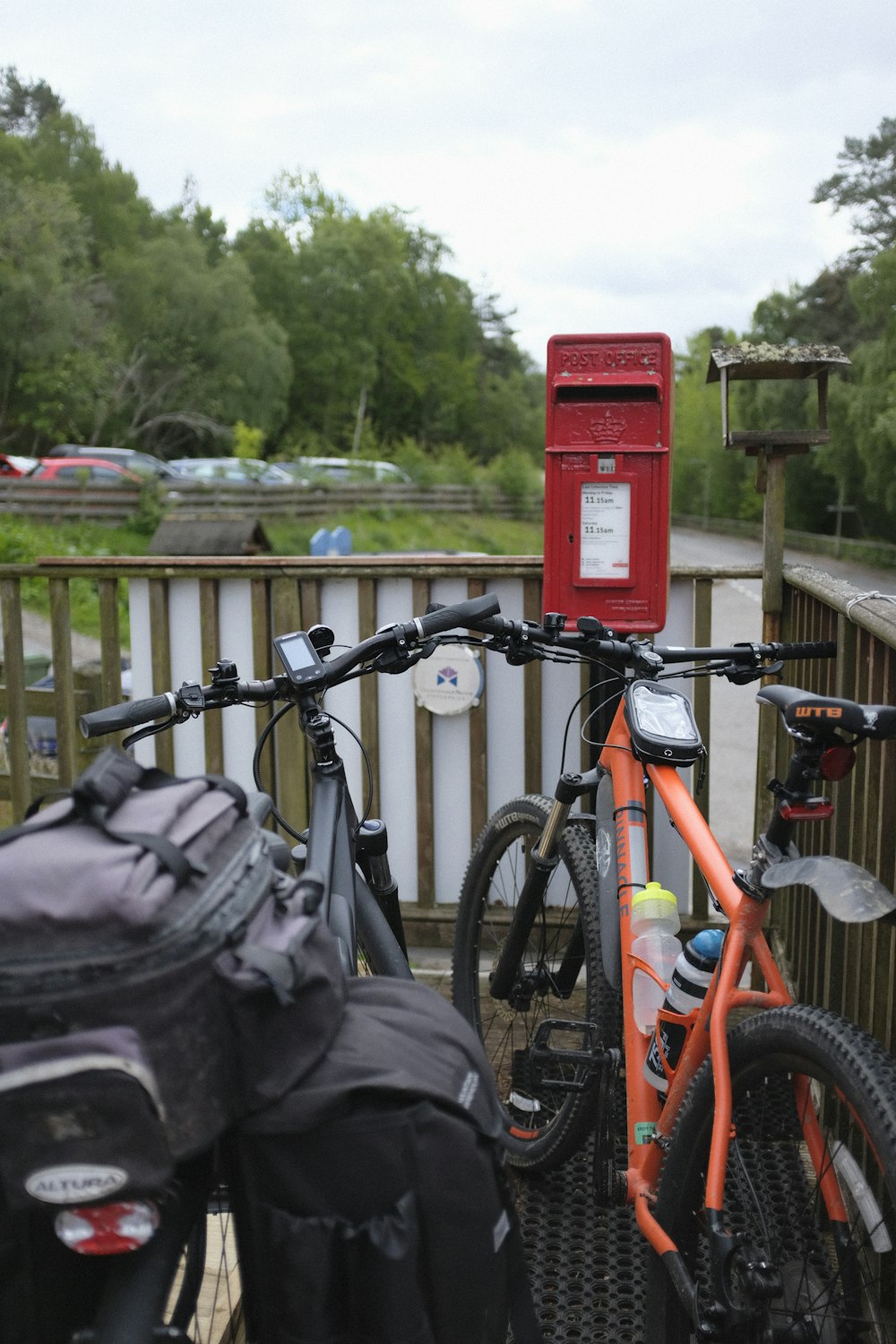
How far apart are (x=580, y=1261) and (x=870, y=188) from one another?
3598 centimetres

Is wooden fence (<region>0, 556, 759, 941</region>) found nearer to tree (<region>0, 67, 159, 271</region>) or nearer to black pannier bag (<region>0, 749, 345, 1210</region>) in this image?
black pannier bag (<region>0, 749, 345, 1210</region>)

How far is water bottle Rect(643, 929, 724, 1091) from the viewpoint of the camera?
2057 millimetres

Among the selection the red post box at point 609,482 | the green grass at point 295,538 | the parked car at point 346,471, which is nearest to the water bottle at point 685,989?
the red post box at point 609,482

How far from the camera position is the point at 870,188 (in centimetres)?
3322

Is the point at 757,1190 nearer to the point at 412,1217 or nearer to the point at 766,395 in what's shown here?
the point at 412,1217

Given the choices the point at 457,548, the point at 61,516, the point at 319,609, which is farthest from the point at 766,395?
the point at 319,609

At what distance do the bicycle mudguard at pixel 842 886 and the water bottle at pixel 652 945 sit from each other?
0.55 m

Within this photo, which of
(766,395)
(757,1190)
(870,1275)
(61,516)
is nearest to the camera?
(870,1275)

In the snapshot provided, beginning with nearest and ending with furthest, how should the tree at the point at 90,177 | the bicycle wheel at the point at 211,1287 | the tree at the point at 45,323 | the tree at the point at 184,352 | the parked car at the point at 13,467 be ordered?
the bicycle wheel at the point at 211,1287 → the parked car at the point at 13,467 → the tree at the point at 45,323 → the tree at the point at 184,352 → the tree at the point at 90,177

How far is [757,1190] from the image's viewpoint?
1.91 metres

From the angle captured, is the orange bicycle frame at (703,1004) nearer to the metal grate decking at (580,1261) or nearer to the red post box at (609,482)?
the metal grate decking at (580,1261)

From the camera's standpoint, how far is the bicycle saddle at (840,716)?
5.41ft

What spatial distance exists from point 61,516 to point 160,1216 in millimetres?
26130

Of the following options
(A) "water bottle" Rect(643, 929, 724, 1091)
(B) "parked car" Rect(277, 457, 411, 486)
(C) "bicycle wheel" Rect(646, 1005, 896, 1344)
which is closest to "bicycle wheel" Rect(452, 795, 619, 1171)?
(A) "water bottle" Rect(643, 929, 724, 1091)
